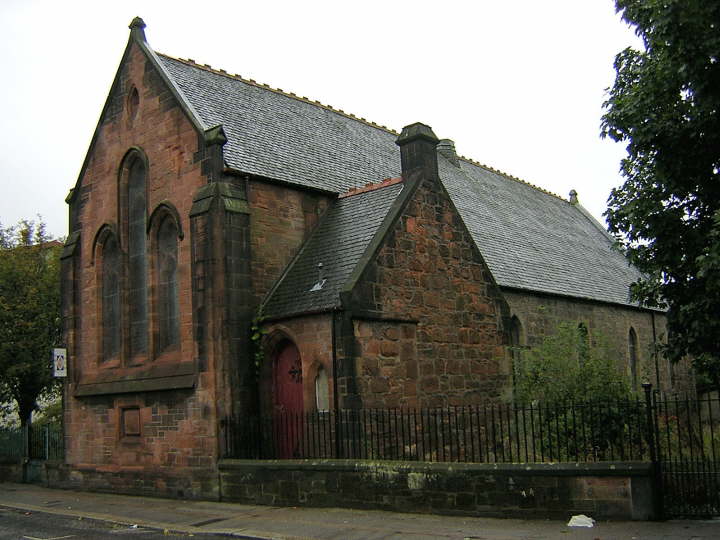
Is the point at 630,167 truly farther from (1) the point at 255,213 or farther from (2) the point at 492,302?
(1) the point at 255,213

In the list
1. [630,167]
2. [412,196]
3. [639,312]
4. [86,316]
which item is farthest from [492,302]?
[639,312]

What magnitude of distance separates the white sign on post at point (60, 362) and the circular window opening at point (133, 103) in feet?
20.6

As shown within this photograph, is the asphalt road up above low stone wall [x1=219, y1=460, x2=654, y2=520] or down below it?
below

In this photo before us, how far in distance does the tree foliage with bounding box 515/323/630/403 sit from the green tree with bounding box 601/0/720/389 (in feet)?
6.00

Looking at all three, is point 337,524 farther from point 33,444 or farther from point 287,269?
point 33,444

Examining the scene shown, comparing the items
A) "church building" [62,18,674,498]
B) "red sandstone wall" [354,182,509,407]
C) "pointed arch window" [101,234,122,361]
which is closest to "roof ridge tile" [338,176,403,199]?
"church building" [62,18,674,498]

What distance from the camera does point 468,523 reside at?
11.4m

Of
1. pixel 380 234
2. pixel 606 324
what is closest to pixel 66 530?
pixel 380 234

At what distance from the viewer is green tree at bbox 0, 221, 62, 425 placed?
25.4m

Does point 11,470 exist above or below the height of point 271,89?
below

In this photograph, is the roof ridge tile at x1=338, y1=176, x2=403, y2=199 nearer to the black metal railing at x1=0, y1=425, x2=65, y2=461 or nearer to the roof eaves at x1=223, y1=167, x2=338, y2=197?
the roof eaves at x1=223, y1=167, x2=338, y2=197

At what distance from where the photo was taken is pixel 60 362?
20.3 metres

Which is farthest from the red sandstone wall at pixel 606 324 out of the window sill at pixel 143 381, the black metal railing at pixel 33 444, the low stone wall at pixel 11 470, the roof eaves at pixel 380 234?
the low stone wall at pixel 11 470

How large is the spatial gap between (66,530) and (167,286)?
6.52 metres
